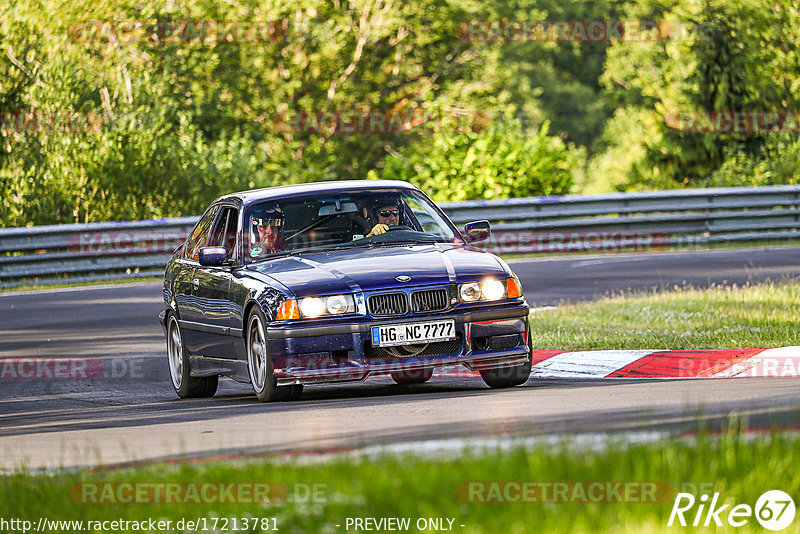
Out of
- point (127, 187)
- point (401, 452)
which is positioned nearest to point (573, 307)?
point (401, 452)

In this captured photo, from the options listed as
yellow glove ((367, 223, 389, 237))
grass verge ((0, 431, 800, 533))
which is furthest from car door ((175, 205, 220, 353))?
grass verge ((0, 431, 800, 533))

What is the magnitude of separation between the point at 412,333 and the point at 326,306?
60 centimetres

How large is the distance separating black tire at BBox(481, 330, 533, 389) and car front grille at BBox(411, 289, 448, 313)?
91 cm

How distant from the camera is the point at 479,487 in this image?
542 centimetres

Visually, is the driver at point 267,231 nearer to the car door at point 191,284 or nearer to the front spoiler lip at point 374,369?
the car door at point 191,284

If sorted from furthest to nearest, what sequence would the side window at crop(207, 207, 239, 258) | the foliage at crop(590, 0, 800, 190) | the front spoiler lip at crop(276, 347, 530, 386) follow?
the foliage at crop(590, 0, 800, 190), the side window at crop(207, 207, 239, 258), the front spoiler lip at crop(276, 347, 530, 386)

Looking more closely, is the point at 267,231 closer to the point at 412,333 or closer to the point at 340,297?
the point at 340,297

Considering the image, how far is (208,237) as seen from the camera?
39.8 ft

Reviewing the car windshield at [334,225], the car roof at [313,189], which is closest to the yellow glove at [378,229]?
the car windshield at [334,225]

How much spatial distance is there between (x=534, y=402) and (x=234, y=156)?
22.1 meters

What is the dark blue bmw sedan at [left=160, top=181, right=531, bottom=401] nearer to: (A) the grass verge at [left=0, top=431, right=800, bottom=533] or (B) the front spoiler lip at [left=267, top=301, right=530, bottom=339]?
(B) the front spoiler lip at [left=267, top=301, right=530, bottom=339]

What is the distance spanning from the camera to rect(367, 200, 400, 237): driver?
36.7 ft

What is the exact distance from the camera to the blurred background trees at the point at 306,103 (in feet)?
93.0

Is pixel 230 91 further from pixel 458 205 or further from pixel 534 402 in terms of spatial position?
pixel 534 402
